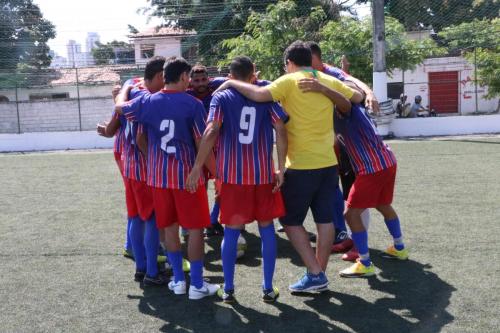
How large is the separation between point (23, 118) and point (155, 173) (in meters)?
22.4

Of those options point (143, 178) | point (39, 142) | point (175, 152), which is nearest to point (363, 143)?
point (175, 152)

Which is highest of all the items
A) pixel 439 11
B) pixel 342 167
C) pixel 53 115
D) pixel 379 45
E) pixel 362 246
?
pixel 439 11

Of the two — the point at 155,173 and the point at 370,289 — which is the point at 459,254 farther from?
the point at 155,173

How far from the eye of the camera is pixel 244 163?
4219mm

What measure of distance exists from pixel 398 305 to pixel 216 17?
77.2ft

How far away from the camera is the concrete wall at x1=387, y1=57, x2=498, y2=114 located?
27203 mm

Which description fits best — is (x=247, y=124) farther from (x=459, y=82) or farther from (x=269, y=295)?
(x=459, y=82)

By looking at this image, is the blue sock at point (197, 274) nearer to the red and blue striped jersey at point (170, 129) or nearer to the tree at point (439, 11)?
the red and blue striped jersey at point (170, 129)

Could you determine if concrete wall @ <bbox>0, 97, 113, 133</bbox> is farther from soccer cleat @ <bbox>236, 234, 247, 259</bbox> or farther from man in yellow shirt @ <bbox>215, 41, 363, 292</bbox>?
man in yellow shirt @ <bbox>215, 41, 363, 292</bbox>

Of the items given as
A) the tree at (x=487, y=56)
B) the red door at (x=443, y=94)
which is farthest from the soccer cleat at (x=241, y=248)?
the red door at (x=443, y=94)

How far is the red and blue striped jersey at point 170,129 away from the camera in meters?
4.31

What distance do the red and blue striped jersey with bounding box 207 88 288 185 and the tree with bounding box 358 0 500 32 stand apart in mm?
27047

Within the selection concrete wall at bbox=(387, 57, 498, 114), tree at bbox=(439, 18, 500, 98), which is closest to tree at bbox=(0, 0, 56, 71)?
concrete wall at bbox=(387, 57, 498, 114)

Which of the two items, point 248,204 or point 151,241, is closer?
point 248,204
